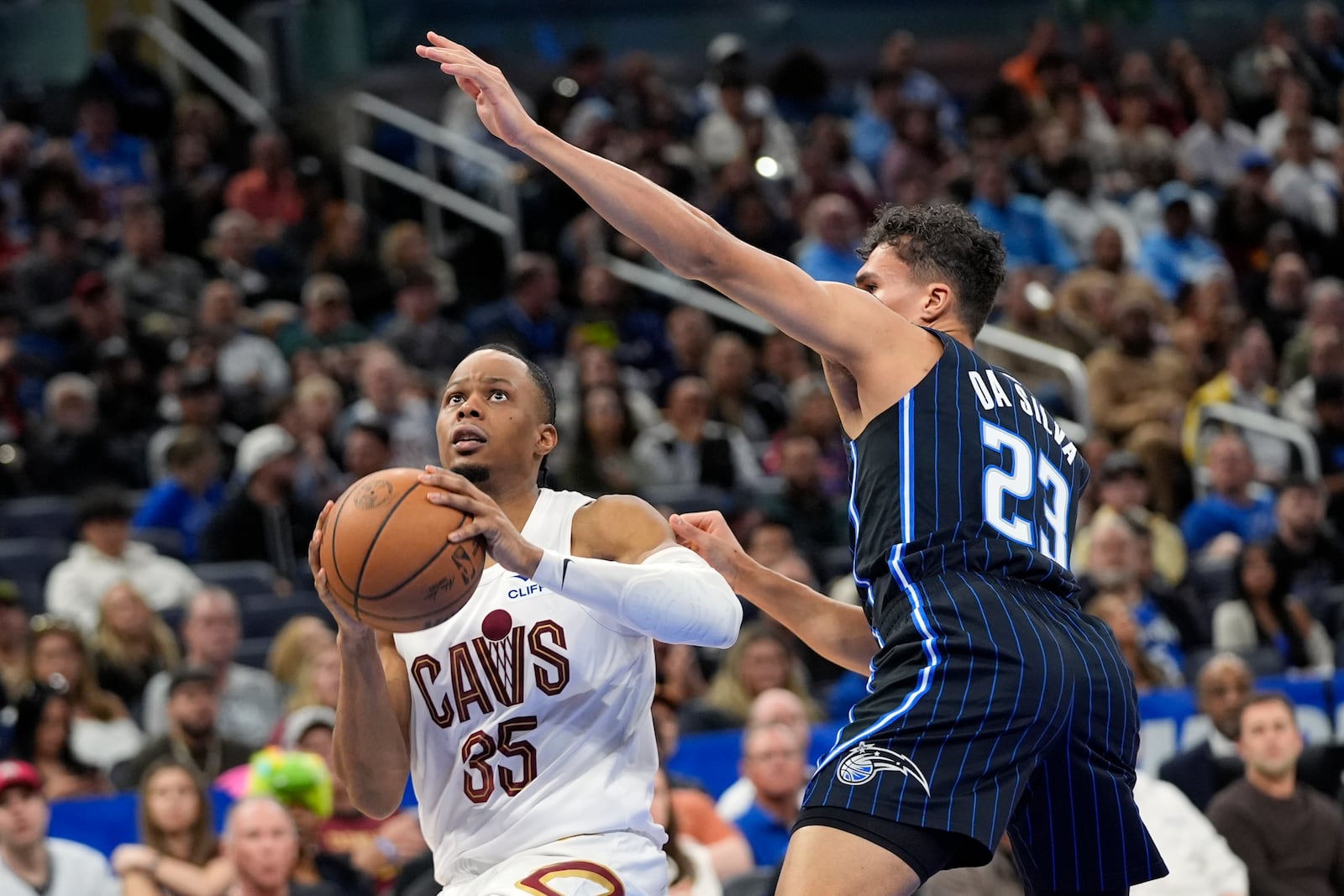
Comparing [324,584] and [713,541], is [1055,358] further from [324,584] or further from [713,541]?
[324,584]

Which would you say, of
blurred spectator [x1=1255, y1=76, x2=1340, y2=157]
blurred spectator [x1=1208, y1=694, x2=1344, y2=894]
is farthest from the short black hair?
blurred spectator [x1=1255, y1=76, x2=1340, y2=157]

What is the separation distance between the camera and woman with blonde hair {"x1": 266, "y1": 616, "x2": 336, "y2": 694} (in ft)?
31.7

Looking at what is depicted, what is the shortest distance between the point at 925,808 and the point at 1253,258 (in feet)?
45.8

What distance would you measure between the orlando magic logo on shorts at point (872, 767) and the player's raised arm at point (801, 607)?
892 millimetres

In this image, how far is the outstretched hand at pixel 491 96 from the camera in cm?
443

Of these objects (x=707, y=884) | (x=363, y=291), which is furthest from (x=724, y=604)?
(x=363, y=291)

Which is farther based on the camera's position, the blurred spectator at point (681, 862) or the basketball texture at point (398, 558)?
the blurred spectator at point (681, 862)

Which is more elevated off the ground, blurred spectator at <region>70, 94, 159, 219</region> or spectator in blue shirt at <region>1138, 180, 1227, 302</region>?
spectator in blue shirt at <region>1138, 180, 1227, 302</region>

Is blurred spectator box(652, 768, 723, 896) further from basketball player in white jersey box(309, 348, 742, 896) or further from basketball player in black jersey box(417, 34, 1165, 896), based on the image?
basketball player in black jersey box(417, 34, 1165, 896)

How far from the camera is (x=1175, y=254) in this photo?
54.3 feet

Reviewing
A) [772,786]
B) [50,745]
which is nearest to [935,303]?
[772,786]

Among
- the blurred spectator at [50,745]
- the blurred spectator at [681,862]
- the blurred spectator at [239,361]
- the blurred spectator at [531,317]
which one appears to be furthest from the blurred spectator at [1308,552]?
the blurred spectator at [50,745]

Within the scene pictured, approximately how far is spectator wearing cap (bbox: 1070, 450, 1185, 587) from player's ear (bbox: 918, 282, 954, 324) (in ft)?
23.5

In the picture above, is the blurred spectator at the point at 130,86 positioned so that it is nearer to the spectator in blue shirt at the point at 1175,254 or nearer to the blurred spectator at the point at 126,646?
the blurred spectator at the point at 126,646
